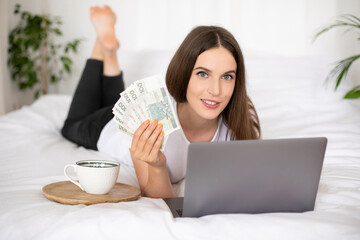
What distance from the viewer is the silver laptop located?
0.98m

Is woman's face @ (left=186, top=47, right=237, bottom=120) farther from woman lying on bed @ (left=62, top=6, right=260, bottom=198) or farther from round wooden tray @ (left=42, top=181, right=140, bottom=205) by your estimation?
round wooden tray @ (left=42, top=181, right=140, bottom=205)

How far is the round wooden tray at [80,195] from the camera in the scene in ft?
3.73

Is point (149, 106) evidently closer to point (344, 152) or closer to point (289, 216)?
point (289, 216)

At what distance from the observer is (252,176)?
3.34 ft

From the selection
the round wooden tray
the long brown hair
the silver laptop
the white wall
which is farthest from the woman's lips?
the white wall

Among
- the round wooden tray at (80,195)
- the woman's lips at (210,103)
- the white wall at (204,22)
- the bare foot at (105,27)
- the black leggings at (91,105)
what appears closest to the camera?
the round wooden tray at (80,195)

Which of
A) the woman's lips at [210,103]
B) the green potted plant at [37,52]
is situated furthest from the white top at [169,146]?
the green potted plant at [37,52]

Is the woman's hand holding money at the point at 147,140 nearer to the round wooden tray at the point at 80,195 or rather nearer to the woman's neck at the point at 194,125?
the round wooden tray at the point at 80,195

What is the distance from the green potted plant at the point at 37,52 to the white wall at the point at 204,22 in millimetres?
105

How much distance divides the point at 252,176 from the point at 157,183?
0.50m

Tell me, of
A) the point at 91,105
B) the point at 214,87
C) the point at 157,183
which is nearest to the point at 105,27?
the point at 91,105

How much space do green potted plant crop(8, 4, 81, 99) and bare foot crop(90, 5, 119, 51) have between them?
1.43 metres

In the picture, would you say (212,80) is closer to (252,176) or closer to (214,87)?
(214,87)

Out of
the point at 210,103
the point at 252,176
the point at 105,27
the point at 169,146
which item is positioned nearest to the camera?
the point at 252,176
